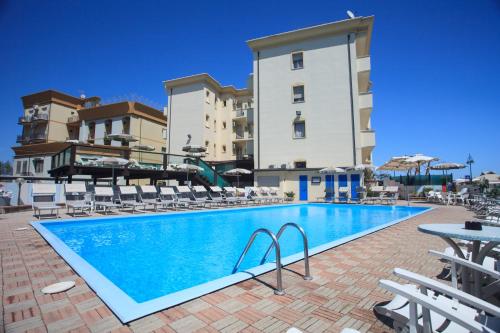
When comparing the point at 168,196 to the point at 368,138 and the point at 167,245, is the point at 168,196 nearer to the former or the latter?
the point at 167,245

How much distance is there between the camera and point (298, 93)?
74.1 feet

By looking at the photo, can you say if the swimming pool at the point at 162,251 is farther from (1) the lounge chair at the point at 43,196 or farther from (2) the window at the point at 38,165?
(2) the window at the point at 38,165

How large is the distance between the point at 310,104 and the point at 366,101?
14.2 ft

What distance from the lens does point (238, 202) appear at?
16266 mm

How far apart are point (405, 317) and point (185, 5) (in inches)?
504

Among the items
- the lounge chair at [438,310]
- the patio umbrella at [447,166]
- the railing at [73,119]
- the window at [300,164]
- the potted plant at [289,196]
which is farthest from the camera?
the railing at [73,119]

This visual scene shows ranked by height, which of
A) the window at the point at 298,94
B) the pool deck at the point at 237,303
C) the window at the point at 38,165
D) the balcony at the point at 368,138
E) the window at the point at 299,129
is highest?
the window at the point at 298,94

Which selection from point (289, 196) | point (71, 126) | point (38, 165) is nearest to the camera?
point (289, 196)

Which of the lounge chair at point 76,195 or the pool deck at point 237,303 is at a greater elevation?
the lounge chair at point 76,195

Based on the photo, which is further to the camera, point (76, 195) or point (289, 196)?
point (289, 196)

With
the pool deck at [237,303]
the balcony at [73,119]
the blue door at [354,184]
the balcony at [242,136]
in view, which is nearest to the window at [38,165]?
the balcony at [73,119]

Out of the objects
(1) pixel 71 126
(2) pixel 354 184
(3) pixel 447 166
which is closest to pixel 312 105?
(2) pixel 354 184

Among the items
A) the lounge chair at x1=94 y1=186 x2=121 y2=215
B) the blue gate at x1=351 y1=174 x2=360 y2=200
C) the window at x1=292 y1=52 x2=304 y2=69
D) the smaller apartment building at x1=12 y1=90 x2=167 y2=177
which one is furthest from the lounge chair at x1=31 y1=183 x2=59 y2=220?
the smaller apartment building at x1=12 y1=90 x2=167 y2=177

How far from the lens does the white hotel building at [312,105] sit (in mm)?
20281
